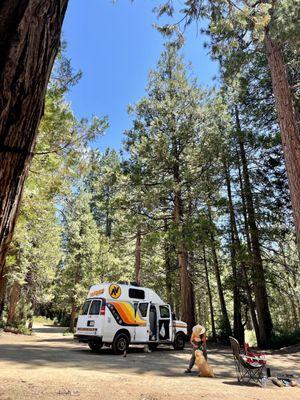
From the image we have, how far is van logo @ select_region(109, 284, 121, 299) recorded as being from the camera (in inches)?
484

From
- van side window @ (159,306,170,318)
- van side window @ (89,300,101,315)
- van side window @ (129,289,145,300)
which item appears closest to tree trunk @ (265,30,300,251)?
van side window @ (129,289,145,300)

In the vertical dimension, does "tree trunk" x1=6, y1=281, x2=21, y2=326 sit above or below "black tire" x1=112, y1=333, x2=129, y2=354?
above

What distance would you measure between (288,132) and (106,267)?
56.1ft

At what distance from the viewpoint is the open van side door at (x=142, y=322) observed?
12.6m

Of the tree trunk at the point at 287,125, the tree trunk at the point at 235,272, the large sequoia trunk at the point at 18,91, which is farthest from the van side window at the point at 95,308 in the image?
the large sequoia trunk at the point at 18,91

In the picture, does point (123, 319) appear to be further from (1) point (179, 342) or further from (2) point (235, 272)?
(2) point (235, 272)

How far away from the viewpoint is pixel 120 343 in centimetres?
1202

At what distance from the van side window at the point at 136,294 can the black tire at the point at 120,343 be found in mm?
1416

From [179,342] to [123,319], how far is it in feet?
10.6

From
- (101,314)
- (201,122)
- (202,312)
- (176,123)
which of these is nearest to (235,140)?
(201,122)

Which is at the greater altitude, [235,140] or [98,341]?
[235,140]

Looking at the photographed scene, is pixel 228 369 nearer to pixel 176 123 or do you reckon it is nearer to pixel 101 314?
pixel 101 314

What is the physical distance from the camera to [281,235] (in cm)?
1656

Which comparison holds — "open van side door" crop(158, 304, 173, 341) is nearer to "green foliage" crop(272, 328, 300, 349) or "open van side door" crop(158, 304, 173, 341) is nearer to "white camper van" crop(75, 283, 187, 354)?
"white camper van" crop(75, 283, 187, 354)
